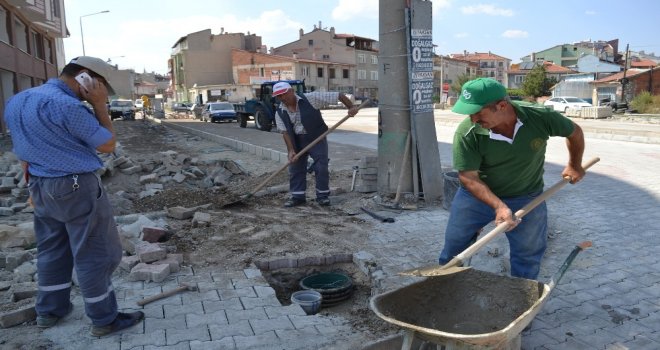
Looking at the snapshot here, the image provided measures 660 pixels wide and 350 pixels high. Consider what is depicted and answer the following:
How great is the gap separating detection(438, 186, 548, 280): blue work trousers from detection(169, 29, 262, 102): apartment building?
193ft

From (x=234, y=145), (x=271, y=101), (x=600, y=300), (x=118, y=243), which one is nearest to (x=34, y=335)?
(x=118, y=243)

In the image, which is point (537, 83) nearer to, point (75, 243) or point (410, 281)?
point (410, 281)

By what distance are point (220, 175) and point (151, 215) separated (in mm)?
3479

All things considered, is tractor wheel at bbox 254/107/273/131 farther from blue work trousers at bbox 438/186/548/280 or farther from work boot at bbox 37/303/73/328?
blue work trousers at bbox 438/186/548/280

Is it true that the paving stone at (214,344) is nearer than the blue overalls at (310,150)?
Yes

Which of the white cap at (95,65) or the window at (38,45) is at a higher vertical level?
the window at (38,45)

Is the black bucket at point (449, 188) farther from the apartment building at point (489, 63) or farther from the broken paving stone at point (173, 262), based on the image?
the apartment building at point (489, 63)

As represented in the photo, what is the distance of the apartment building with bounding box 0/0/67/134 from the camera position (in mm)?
19016

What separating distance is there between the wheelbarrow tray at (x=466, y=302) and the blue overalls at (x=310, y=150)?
3747mm

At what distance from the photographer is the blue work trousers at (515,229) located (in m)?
2.96

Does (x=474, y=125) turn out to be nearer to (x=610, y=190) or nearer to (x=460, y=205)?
(x=460, y=205)

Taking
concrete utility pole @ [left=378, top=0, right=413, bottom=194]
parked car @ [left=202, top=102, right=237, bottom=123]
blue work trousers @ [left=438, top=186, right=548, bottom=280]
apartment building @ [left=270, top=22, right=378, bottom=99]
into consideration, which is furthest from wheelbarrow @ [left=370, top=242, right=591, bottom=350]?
apartment building @ [left=270, top=22, right=378, bottom=99]

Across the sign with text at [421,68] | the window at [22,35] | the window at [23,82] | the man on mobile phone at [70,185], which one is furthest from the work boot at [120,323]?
the window at [22,35]

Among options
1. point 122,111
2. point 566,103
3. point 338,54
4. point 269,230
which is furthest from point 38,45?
point 338,54
